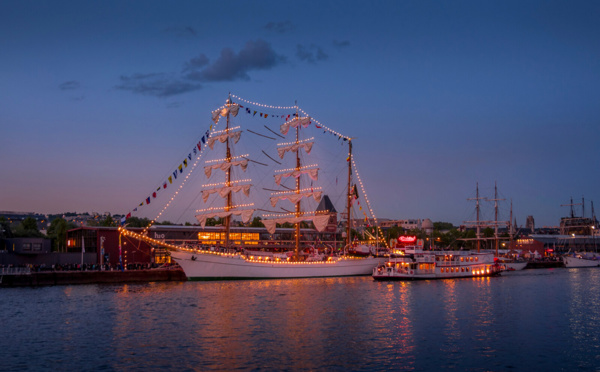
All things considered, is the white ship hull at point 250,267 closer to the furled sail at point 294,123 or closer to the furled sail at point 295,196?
the furled sail at point 295,196

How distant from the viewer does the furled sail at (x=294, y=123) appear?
92.6 metres

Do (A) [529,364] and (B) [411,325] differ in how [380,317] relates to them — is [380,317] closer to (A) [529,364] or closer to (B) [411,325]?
(B) [411,325]

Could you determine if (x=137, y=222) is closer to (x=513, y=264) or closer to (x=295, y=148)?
(x=295, y=148)

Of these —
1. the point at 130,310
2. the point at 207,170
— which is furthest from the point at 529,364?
the point at 207,170

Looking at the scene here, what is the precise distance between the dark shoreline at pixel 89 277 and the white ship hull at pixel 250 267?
109 inches

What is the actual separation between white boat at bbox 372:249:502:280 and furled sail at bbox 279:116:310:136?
2661 centimetres

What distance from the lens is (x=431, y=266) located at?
77.4m

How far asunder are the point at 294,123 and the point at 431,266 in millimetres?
31971

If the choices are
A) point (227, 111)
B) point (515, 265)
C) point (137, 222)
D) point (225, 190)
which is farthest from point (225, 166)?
point (137, 222)

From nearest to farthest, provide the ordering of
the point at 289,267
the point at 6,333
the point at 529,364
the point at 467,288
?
the point at 529,364 → the point at 6,333 → the point at 467,288 → the point at 289,267

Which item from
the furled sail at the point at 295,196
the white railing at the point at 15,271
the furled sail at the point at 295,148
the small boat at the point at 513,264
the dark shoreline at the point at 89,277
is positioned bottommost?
the small boat at the point at 513,264

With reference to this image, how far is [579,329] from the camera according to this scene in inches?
1446

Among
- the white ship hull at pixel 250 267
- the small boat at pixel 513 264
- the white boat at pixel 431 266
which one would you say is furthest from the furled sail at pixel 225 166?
the small boat at pixel 513 264

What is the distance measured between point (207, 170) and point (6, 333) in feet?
183
